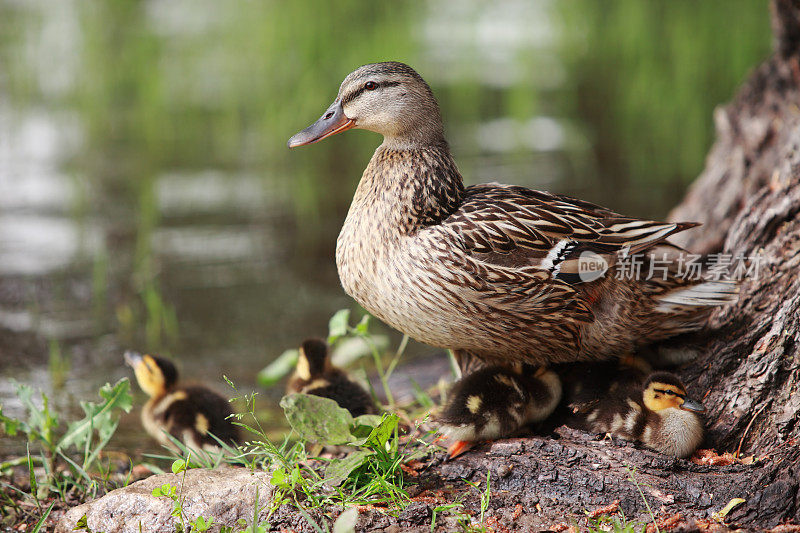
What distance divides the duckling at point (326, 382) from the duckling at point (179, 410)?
0.37 meters

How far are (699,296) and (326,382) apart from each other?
5.32 feet

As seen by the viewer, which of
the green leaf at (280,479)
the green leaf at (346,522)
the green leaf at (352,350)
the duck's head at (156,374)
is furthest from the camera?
the green leaf at (352,350)

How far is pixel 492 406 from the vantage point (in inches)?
132

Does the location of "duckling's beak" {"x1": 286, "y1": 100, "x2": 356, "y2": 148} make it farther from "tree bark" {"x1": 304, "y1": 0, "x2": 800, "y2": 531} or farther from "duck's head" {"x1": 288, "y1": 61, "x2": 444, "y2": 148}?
"tree bark" {"x1": 304, "y1": 0, "x2": 800, "y2": 531}

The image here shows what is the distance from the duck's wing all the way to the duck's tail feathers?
0.81 ft

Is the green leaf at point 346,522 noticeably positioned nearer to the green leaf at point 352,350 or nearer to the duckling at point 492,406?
the duckling at point 492,406

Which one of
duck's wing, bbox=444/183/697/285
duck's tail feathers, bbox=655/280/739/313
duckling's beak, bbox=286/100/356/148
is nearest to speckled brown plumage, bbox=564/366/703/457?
duck's tail feathers, bbox=655/280/739/313

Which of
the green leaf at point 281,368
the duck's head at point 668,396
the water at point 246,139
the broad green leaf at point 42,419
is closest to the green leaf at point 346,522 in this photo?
the duck's head at point 668,396

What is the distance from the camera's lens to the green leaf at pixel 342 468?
122 inches

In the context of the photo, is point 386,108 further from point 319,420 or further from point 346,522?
point 346,522

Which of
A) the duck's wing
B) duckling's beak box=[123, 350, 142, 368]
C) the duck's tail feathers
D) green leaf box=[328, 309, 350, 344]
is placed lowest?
duckling's beak box=[123, 350, 142, 368]

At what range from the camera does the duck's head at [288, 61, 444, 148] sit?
3.69 meters

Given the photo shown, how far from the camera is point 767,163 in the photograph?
5.03 meters

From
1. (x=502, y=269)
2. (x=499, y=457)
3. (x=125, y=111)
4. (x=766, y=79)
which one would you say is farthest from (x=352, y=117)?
(x=125, y=111)
